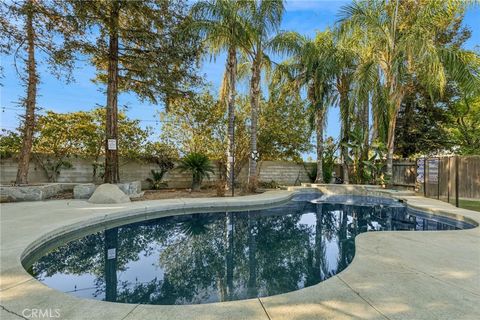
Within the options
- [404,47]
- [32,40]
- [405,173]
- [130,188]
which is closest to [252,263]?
[130,188]

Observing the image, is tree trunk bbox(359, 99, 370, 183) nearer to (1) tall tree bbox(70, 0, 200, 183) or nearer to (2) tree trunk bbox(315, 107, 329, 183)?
(2) tree trunk bbox(315, 107, 329, 183)

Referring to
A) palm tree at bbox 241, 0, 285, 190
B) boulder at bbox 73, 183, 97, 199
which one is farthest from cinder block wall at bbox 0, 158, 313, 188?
palm tree at bbox 241, 0, 285, 190

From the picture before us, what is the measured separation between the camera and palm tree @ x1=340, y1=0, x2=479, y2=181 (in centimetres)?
923

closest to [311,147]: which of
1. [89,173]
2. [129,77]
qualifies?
[129,77]

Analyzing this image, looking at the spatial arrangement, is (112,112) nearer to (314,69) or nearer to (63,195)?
(63,195)

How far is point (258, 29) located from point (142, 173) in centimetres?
792

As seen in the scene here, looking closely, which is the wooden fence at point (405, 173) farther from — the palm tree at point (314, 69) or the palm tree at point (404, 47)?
the palm tree at point (314, 69)

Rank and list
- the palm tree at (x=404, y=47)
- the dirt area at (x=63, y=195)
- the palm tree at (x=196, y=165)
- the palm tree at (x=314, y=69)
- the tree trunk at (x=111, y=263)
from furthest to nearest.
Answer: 1. the palm tree at (x=196, y=165)
2. the palm tree at (x=314, y=69)
3. the palm tree at (x=404, y=47)
4. the dirt area at (x=63, y=195)
5. the tree trunk at (x=111, y=263)

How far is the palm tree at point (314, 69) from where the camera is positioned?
35.9 ft

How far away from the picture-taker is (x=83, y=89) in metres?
10.1

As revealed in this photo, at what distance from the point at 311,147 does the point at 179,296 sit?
492 inches

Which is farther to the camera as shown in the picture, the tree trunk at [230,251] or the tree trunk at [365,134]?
the tree trunk at [365,134]

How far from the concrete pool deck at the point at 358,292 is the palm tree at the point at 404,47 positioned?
7369 millimetres

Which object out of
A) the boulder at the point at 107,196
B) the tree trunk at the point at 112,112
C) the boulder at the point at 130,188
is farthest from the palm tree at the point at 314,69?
the boulder at the point at 107,196
